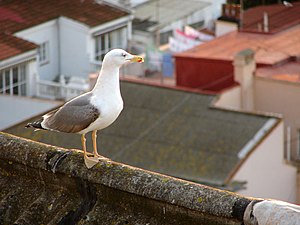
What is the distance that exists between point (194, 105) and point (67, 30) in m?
21.8

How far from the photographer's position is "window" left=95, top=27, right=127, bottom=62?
57250mm

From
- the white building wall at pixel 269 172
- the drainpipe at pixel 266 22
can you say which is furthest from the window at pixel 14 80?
the white building wall at pixel 269 172

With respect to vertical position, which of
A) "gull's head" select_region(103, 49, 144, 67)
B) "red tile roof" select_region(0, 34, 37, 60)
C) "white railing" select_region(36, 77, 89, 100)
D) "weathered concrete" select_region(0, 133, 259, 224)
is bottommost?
"white railing" select_region(36, 77, 89, 100)

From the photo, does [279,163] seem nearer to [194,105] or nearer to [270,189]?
[270,189]

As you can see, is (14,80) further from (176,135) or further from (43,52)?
(176,135)

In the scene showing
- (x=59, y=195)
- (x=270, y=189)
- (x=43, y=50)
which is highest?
(x=59, y=195)

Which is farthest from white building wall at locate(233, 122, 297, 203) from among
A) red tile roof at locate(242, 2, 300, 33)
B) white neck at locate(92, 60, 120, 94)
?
white neck at locate(92, 60, 120, 94)

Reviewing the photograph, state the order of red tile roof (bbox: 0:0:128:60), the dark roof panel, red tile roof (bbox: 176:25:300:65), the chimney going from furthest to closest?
1. red tile roof (bbox: 0:0:128:60)
2. red tile roof (bbox: 176:25:300:65)
3. the chimney
4. the dark roof panel

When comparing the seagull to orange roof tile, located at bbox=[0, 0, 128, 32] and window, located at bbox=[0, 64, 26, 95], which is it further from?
orange roof tile, located at bbox=[0, 0, 128, 32]

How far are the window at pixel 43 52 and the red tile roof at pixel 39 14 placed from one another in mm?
1450

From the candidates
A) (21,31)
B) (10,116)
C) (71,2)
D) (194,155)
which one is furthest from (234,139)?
(71,2)

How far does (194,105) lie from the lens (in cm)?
3506

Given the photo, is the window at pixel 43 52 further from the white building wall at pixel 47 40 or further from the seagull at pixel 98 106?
the seagull at pixel 98 106

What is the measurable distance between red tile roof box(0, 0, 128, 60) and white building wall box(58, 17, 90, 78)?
1.27 feet
